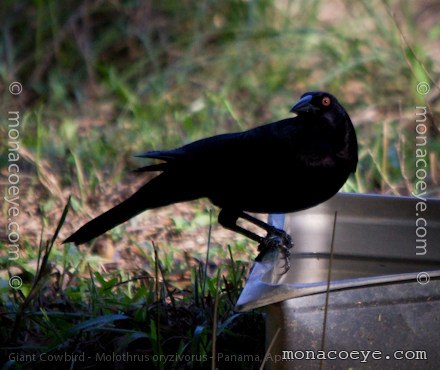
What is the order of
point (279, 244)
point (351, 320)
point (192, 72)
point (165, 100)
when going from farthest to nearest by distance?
point (192, 72)
point (165, 100)
point (279, 244)
point (351, 320)

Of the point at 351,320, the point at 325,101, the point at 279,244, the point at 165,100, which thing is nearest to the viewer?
the point at 351,320

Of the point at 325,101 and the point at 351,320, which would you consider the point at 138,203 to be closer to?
the point at 325,101

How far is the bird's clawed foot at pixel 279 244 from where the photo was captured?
3188 mm

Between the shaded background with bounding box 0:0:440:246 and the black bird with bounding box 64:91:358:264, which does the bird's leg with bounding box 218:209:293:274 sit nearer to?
the black bird with bounding box 64:91:358:264

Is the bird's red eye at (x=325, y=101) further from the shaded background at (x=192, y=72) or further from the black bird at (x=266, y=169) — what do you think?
the shaded background at (x=192, y=72)

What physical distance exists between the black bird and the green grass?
0.88 feet

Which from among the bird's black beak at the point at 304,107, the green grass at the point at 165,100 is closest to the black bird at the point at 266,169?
the bird's black beak at the point at 304,107

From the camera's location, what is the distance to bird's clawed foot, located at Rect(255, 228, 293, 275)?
10.5ft

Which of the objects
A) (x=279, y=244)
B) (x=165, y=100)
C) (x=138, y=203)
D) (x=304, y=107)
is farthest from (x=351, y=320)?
(x=165, y=100)

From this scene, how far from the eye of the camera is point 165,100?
5938mm

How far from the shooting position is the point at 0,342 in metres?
3.01

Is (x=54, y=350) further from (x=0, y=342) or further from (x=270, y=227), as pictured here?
(x=270, y=227)

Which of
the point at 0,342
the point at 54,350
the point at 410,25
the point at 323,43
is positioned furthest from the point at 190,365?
the point at 410,25

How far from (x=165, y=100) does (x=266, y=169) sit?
272 cm
